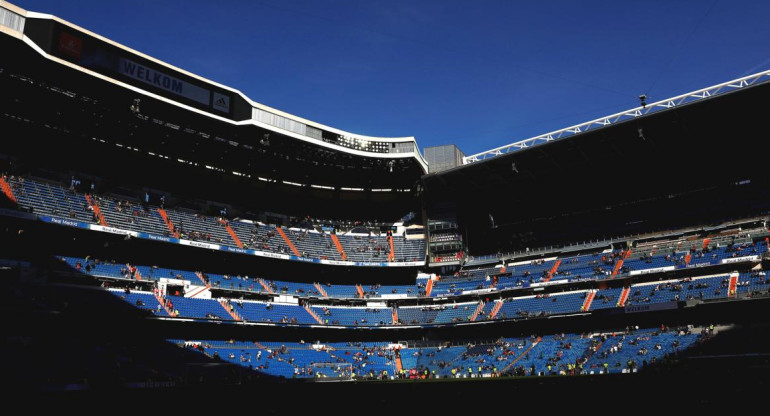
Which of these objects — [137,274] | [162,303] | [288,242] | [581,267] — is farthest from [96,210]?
[581,267]

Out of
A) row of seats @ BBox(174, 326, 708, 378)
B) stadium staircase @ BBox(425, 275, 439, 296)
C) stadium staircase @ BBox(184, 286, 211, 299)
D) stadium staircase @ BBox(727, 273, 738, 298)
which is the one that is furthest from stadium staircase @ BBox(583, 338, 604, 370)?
stadium staircase @ BBox(184, 286, 211, 299)

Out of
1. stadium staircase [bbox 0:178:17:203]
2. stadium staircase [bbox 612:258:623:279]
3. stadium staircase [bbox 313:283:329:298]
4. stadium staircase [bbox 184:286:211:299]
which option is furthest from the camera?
stadium staircase [bbox 313:283:329:298]

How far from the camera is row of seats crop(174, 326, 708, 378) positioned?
161 feet

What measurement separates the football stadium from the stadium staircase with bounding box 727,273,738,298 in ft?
0.65

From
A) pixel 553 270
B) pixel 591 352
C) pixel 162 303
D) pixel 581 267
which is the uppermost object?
pixel 581 267

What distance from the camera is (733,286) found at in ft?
164

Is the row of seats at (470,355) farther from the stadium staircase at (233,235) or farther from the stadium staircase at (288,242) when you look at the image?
the stadium staircase at (288,242)

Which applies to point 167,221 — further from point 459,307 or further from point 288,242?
point 459,307

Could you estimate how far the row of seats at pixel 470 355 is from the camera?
4906 cm

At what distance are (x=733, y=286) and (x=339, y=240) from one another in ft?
152

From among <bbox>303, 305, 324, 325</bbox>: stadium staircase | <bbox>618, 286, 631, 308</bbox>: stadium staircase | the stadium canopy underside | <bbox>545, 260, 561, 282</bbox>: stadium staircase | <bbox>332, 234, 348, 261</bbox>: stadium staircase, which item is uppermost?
the stadium canopy underside

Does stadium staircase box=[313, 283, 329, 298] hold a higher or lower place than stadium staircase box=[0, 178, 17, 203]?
lower

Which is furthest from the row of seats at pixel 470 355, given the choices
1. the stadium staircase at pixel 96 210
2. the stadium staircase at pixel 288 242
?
the stadium staircase at pixel 96 210

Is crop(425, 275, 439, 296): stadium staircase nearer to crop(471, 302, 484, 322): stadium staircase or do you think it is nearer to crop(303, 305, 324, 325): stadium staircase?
crop(471, 302, 484, 322): stadium staircase
